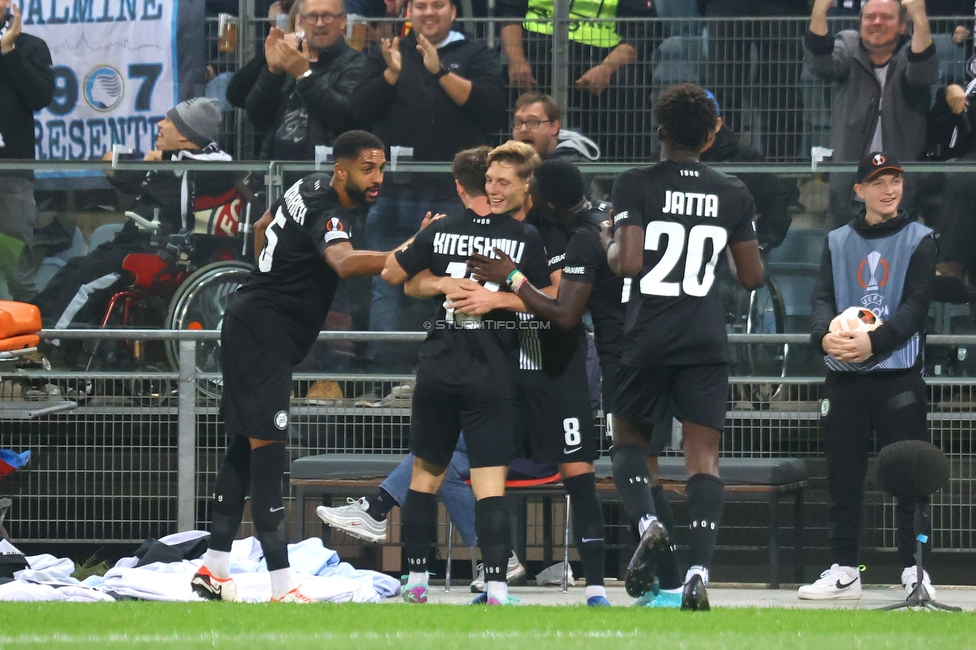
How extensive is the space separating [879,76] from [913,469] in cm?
392

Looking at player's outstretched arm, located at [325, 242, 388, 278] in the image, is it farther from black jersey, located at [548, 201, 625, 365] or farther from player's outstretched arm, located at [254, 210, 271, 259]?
black jersey, located at [548, 201, 625, 365]

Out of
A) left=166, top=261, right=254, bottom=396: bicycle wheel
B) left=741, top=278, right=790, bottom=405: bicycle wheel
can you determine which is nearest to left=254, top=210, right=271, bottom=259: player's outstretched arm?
left=166, top=261, right=254, bottom=396: bicycle wheel

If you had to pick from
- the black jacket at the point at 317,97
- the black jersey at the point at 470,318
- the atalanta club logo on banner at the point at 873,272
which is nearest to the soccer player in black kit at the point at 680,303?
the black jersey at the point at 470,318

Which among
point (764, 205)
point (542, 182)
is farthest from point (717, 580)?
point (542, 182)

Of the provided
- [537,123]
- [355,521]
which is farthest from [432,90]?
[355,521]

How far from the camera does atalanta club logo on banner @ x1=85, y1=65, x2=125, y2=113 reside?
10.9 metres

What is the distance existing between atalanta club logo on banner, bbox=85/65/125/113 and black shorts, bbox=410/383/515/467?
5.00m

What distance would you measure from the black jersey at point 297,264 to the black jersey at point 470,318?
1.76ft

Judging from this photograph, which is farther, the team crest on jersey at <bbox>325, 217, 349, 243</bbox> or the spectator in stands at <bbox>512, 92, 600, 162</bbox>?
the spectator in stands at <bbox>512, 92, 600, 162</bbox>

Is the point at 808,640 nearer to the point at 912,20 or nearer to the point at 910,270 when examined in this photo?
the point at 910,270

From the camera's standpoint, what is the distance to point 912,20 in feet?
32.7

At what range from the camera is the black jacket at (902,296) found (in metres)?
7.54

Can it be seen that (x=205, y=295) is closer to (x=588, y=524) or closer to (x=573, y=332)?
(x=573, y=332)

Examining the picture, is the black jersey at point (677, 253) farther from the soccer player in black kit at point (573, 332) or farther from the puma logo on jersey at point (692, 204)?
the soccer player in black kit at point (573, 332)
